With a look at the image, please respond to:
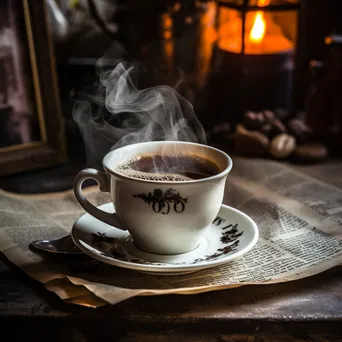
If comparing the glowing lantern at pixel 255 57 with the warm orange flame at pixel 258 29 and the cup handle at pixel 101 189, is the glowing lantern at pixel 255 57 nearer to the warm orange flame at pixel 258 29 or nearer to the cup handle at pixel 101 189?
the warm orange flame at pixel 258 29

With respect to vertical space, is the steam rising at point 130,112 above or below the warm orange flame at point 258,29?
below

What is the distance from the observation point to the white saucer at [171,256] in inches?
27.4

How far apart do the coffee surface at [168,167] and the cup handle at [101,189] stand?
26 millimetres

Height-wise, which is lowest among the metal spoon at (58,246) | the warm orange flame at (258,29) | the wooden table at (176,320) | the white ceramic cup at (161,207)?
the wooden table at (176,320)

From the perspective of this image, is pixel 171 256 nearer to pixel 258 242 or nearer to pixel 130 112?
pixel 258 242

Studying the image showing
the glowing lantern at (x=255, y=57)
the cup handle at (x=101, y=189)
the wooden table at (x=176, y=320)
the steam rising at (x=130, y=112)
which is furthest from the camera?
the glowing lantern at (x=255, y=57)

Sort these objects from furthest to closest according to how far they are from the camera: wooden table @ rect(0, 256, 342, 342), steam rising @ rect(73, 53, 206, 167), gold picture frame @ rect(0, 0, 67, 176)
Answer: gold picture frame @ rect(0, 0, 67, 176)
steam rising @ rect(73, 53, 206, 167)
wooden table @ rect(0, 256, 342, 342)

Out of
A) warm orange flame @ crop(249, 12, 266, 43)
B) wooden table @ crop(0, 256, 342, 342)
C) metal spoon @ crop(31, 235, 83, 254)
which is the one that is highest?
warm orange flame @ crop(249, 12, 266, 43)

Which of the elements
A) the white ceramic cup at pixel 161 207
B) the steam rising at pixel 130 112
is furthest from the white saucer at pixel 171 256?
the steam rising at pixel 130 112

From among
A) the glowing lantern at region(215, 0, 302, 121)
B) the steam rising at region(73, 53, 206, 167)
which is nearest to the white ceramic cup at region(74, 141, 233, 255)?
the steam rising at region(73, 53, 206, 167)

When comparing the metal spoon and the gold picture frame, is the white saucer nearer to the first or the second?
the metal spoon

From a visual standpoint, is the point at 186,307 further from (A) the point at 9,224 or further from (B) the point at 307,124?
(B) the point at 307,124

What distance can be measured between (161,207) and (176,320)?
139mm

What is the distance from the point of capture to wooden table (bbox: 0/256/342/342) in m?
0.67
